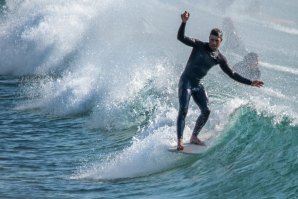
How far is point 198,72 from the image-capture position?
43.9 ft

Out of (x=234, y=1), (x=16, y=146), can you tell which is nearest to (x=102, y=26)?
(x=16, y=146)

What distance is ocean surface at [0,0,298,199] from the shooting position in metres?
12.7

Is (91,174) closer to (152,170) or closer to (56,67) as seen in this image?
(152,170)

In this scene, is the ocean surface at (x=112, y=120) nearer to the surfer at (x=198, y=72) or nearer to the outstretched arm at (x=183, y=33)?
the surfer at (x=198, y=72)

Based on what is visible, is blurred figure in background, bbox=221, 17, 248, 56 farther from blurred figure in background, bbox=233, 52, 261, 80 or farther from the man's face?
the man's face

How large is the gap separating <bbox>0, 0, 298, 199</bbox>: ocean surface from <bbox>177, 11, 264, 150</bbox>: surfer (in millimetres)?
858

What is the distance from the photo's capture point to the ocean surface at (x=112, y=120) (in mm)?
12672

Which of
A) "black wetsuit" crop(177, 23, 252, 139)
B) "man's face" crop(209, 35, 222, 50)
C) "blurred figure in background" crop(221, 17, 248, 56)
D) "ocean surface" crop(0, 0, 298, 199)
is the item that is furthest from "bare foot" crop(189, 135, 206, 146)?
"blurred figure in background" crop(221, 17, 248, 56)

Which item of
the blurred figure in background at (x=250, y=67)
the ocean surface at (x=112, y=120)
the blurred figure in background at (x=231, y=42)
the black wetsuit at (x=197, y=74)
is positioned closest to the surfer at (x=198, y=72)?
the black wetsuit at (x=197, y=74)

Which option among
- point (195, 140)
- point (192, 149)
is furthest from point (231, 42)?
point (192, 149)

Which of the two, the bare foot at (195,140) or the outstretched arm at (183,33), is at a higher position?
the outstretched arm at (183,33)

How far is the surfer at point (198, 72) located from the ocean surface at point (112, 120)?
0.86 meters

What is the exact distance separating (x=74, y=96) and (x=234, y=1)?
294 feet

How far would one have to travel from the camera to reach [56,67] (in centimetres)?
2739
